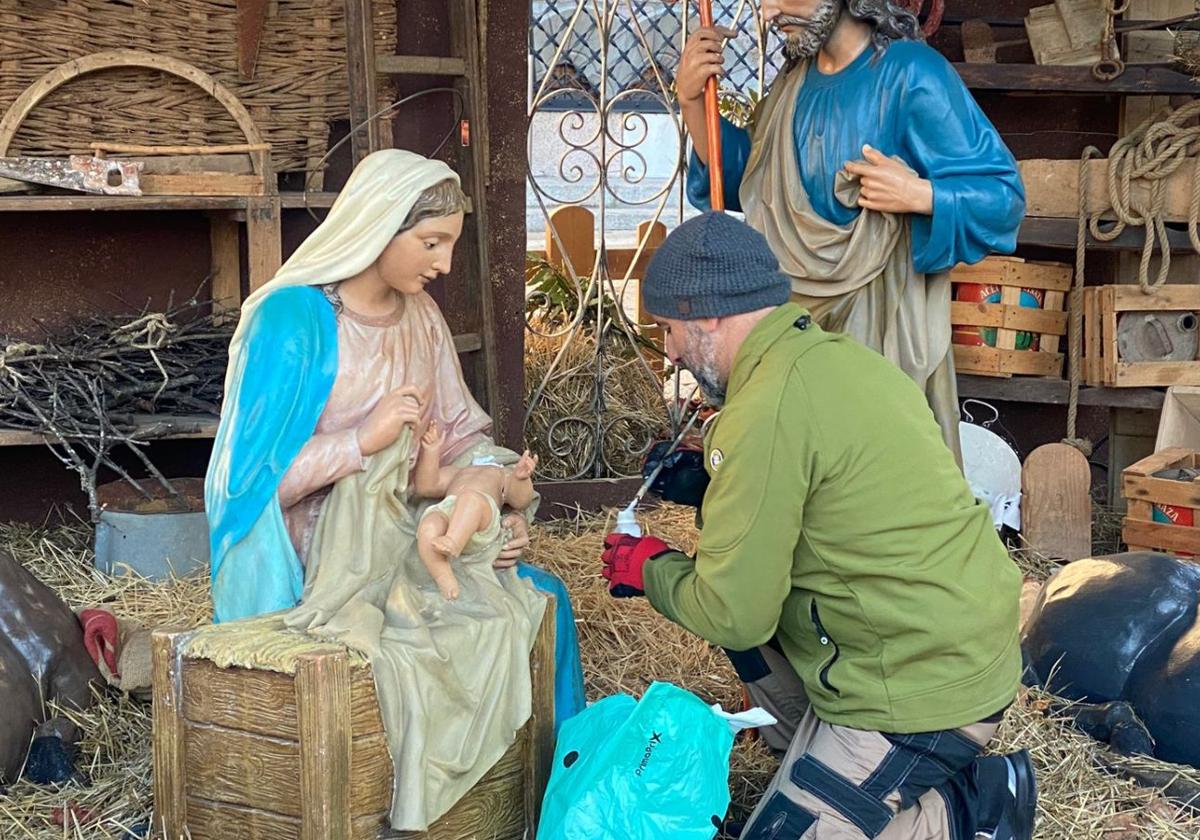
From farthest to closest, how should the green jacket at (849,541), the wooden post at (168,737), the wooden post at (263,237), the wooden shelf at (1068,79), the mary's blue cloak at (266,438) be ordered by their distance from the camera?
the wooden shelf at (1068,79)
the wooden post at (263,237)
the mary's blue cloak at (266,438)
the wooden post at (168,737)
the green jacket at (849,541)

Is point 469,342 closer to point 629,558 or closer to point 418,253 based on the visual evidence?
point 418,253

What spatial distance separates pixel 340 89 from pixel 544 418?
1.70 metres

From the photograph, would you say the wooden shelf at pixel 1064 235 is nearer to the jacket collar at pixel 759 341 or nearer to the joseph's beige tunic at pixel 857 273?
the joseph's beige tunic at pixel 857 273

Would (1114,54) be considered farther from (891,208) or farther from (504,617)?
(504,617)

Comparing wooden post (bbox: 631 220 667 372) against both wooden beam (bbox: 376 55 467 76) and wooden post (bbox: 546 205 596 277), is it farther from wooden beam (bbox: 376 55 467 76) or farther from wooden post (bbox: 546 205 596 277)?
wooden beam (bbox: 376 55 467 76)

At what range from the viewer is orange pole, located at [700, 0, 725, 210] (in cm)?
427

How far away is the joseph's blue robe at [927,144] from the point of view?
406 centimetres

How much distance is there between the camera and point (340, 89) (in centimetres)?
636

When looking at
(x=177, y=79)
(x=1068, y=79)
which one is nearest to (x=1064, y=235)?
(x=1068, y=79)

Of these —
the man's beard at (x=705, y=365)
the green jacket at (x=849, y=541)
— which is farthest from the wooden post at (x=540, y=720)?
the man's beard at (x=705, y=365)

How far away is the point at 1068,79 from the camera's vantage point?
6.59 meters

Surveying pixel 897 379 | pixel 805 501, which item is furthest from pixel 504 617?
pixel 897 379

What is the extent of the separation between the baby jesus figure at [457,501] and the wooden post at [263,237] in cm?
229

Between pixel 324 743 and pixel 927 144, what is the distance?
218 centimetres
